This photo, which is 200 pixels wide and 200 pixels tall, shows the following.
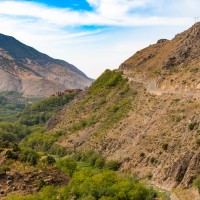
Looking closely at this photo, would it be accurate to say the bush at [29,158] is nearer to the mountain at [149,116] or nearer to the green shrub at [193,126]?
the mountain at [149,116]

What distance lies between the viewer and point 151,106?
4680 inches

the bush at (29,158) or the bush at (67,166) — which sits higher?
the bush at (29,158)

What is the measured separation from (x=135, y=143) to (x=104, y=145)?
534 inches

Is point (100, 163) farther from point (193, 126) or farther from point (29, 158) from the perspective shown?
point (29, 158)

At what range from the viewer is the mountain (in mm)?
88875

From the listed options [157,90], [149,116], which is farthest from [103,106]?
[149,116]

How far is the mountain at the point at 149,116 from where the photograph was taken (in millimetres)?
88875

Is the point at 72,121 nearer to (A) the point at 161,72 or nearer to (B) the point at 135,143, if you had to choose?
(A) the point at 161,72

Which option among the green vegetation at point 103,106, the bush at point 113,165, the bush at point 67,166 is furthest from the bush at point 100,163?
the green vegetation at point 103,106

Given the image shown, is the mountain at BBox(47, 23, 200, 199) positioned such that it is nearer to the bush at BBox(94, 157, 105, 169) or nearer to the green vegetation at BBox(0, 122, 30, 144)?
the bush at BBox(94, 157, 105, 169)

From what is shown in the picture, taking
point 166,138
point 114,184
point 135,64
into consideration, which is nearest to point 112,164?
point 166,138

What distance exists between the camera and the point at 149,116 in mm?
114375

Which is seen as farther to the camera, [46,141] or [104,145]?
[46,141]

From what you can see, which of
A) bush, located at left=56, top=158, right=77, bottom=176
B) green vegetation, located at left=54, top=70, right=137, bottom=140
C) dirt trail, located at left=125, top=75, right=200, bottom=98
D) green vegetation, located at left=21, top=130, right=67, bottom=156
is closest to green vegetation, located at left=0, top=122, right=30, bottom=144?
green vegetation, located at left=21, top=130, right=67, bottom=156
